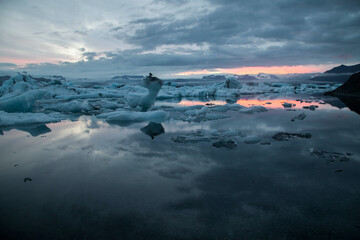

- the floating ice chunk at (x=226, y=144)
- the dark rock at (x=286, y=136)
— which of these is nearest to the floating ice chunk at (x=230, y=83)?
the dark rock at (x=286, y=136)

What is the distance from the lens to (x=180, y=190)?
7.45ft

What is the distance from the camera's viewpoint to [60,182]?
8.25 ft

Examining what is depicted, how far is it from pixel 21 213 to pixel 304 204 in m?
2.67

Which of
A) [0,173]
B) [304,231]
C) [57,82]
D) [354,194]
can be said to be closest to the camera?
[304,231]

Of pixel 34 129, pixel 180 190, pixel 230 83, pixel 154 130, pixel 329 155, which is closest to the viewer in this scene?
pixel 180 190

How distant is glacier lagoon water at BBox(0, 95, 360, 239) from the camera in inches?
66.5

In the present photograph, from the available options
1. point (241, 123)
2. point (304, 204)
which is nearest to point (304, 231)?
point (304, 204)

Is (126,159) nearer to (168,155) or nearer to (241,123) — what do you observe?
(168,155)

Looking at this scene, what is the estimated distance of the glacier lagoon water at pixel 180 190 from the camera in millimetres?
1688

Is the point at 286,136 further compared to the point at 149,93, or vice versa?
the point at 149,93

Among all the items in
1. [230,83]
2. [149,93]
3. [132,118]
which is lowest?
[132,118]

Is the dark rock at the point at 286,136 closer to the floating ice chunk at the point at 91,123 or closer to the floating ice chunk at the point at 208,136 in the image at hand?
the floating ice chunk at the point at 208,136

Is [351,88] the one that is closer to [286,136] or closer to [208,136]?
[286,136]

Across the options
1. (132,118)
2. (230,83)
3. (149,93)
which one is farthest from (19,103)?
(230,83)
